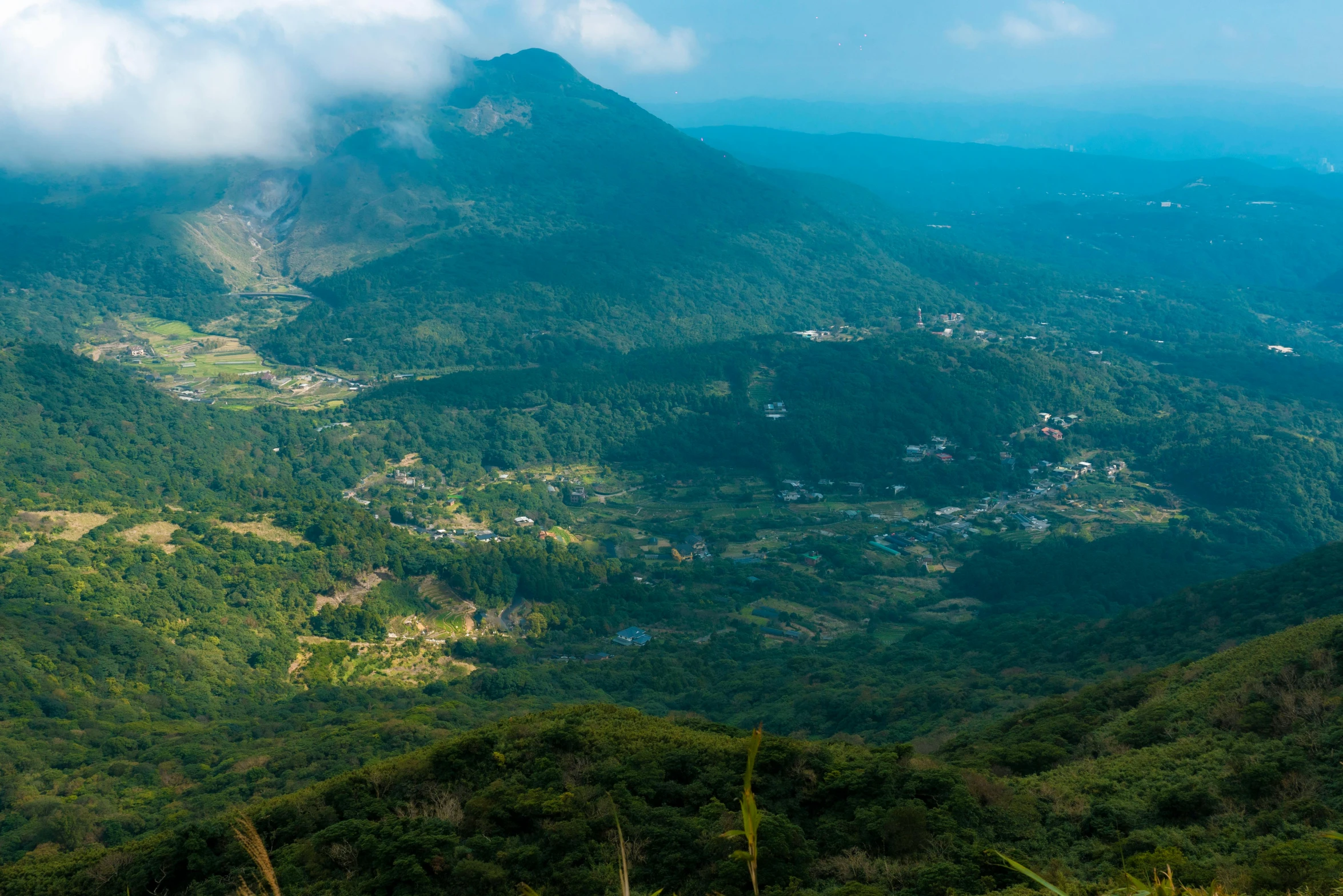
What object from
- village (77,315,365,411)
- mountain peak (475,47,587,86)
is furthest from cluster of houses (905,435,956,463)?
mountain peak (475,47,587,86)

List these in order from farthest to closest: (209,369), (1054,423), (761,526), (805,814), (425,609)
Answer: (209,369), (1054,423), (761,526), (425,609), (805,814)

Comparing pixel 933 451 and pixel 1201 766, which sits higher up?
pixel 1201 766

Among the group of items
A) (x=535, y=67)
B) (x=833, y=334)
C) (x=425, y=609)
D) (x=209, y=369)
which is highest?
(x=535, y=67)

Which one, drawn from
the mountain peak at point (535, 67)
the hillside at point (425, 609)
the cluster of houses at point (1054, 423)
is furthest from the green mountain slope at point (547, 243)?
the cluster of houses at point (1054, 423)

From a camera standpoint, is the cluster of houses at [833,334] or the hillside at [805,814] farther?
the cluster of houses at [833,334]

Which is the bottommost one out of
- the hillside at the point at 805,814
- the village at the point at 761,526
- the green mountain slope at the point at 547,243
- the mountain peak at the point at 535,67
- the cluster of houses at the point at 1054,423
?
the village at the point at 761,526

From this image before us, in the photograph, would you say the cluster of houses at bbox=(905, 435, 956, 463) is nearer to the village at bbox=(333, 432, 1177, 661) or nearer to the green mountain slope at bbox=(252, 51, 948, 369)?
the village at bbox=(333, 432, 1177, 661)

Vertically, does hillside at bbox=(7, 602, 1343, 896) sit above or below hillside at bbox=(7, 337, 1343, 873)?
above

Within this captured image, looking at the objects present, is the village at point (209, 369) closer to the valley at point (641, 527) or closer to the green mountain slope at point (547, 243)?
the valley at point (641, 527)

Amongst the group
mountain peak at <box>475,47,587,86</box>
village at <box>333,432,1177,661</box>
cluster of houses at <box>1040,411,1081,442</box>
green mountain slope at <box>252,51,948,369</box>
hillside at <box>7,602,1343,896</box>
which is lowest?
village at <box>333,432,1177,661</box>

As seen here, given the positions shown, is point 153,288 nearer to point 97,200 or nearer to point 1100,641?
point 97,200

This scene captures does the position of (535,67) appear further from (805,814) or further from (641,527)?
(805,814)

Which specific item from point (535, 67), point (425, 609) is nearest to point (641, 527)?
point (425, 609)
